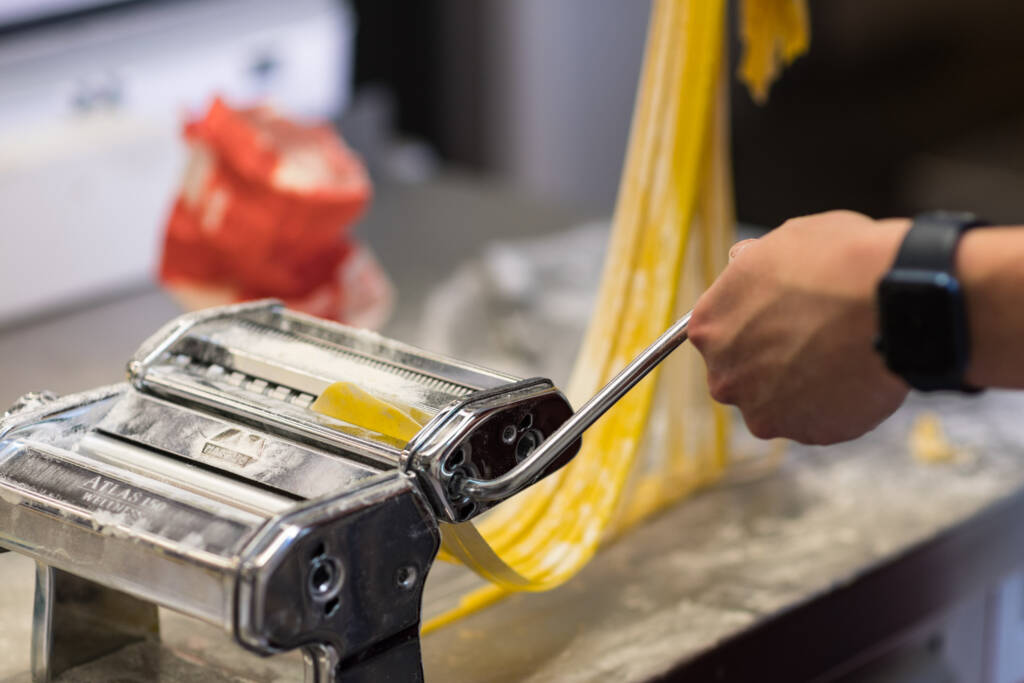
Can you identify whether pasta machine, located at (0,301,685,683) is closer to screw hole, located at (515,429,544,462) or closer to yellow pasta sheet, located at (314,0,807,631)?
screw hole, located at (515,429,544,462)

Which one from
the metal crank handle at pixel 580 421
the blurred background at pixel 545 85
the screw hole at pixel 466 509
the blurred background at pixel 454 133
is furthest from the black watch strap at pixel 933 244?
the blurred background at pixel 545 85

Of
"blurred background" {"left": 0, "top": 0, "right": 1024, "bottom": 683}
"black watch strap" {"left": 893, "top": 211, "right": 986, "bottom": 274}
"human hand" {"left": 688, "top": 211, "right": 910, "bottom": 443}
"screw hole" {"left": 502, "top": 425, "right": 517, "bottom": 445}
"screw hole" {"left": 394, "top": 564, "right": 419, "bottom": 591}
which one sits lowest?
"blurred background" {"left": 0, "top": 0, "right": 1024, "bottom": 683}

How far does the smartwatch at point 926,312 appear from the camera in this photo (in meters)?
0.54

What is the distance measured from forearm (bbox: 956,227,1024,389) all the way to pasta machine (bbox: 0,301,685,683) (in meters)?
0.16

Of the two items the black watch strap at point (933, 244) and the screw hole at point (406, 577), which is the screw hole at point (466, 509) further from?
the black watch strap at point (933, 244)

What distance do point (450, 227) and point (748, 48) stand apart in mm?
742

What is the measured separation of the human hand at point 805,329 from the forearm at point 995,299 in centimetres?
3

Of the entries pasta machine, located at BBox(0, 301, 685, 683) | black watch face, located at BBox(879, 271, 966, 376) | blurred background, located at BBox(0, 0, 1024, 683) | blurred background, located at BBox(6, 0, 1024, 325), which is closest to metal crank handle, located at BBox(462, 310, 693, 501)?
pasta machine, located at BBox(0, 301, 685, 683)

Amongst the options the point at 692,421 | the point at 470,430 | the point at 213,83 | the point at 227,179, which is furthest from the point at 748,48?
the point at 213,83

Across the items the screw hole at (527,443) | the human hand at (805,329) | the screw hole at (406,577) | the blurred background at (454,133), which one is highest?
the human hand at (805,329)

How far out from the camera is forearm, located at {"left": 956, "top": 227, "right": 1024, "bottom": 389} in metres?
0.53

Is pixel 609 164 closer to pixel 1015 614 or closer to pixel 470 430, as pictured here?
pixel 1015 614

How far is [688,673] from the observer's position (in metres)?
0.79

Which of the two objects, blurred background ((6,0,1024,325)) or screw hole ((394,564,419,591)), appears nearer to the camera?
screw hole ((394,564,419,591))
